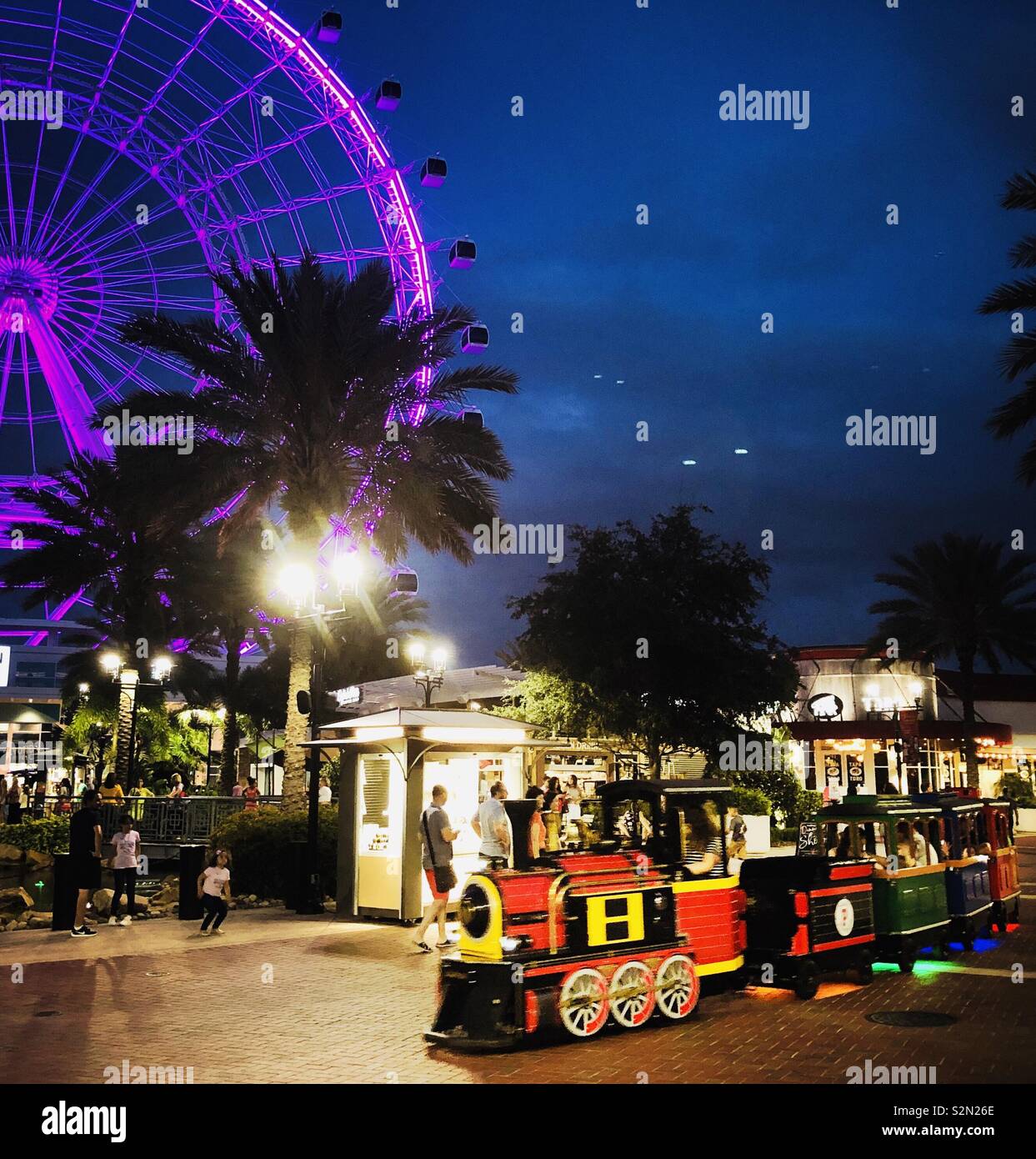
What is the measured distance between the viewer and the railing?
75.2 ft

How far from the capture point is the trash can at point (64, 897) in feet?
50.5

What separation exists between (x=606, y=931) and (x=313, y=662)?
426 inches

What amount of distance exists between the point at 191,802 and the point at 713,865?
15987mm

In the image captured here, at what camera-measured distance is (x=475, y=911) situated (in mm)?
8594

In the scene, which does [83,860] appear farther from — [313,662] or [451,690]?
[451,690]

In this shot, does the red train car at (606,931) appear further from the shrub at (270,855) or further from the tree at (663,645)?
the tree at (663,645)

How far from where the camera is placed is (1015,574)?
38.6m

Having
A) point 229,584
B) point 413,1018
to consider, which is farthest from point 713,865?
point 229,584

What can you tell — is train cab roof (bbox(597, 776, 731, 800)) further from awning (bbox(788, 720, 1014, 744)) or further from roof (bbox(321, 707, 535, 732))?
awning (bbox(788, 720, 1014, 744))

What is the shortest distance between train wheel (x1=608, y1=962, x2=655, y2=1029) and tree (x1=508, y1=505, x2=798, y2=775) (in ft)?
60.7

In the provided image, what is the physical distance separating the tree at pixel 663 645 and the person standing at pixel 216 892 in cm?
1441

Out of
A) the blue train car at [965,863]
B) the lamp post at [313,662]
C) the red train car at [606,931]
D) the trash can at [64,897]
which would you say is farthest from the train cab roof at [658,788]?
the trash can at [64,897]

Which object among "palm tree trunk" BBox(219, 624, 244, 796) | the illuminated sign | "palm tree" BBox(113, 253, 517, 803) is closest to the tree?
"palm tree" BBox(113, 253, 517, 803)
